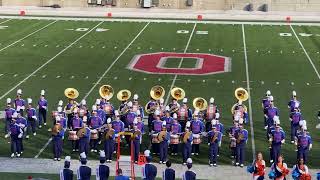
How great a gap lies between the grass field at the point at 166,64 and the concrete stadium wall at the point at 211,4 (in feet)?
35.5

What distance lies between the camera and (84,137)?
642 inches

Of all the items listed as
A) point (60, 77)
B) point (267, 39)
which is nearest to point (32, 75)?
point (60, 77)

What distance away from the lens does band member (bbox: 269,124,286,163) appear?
15852 mm

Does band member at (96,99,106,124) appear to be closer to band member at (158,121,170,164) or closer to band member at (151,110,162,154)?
band member at (151,110,162,154)

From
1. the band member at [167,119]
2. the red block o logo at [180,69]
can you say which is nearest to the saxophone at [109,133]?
the band member at [167,119]

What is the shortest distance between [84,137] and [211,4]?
37.8 m

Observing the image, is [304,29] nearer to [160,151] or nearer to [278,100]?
[278,100]

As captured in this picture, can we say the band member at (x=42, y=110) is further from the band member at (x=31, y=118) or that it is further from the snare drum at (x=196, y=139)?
the snare drum at (x=196, y=139)

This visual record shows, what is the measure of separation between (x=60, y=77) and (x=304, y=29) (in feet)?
64.2

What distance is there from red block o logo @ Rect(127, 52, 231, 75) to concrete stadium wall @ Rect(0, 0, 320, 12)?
72.3 ft

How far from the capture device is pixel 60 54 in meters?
30.2

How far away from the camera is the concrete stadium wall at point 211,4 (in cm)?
5197

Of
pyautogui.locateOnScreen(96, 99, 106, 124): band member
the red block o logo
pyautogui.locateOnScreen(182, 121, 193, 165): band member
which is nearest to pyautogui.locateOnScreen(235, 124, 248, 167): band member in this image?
pyautogui.locateOnScreen(182, 121, 193, 165): band member

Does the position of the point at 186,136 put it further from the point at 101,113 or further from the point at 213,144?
the point at 101,113
